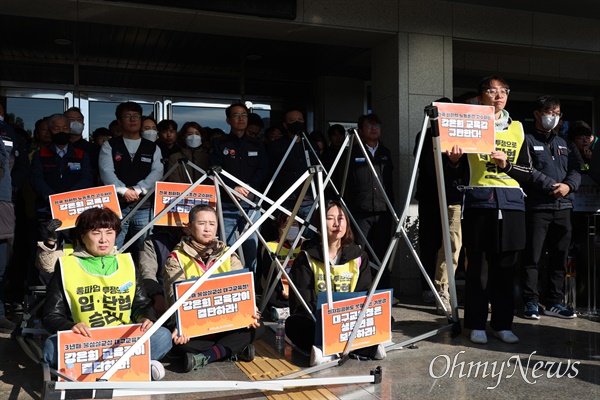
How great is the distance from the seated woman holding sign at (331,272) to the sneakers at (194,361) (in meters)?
0.71

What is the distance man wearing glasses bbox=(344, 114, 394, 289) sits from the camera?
6699 mm

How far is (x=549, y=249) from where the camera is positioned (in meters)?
6.28

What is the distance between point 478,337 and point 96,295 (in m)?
2.92

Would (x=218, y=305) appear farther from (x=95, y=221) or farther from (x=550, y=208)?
(x=550, y=208)

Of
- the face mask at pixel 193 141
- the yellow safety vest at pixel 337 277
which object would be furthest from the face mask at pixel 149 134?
the yellow safety vest at pixel 337 277

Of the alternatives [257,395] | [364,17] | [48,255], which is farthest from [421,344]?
[364,17]

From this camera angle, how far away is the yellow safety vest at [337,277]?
470 cm

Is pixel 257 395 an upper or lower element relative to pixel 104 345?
lower

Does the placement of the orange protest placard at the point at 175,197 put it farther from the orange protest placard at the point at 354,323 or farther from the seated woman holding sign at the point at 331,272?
the orange protest placard at the point at 354,323

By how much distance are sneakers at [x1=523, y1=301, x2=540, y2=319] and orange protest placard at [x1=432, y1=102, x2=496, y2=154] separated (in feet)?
6.78

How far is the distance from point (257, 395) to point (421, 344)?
5.67 ft

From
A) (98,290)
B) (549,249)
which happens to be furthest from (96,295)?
(549,249)

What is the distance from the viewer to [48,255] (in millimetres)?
4621

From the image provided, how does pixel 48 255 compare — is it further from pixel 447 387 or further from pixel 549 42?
pixel 549 42
